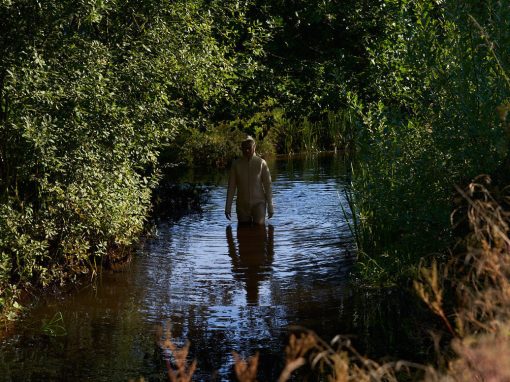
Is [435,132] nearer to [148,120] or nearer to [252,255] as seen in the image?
[148,120]

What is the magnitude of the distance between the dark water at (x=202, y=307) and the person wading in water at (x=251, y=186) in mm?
428

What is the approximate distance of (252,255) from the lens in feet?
43.6

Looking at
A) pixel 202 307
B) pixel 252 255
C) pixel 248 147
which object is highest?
pixel 248 147

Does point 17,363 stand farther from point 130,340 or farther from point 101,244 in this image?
point 101,244

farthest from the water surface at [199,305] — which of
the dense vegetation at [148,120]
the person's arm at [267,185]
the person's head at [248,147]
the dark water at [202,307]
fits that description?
the person's head at [248,147]

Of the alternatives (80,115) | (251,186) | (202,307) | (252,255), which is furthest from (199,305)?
(251,186)

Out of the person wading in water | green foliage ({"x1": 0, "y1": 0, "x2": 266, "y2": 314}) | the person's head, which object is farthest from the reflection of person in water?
green foliage ({"x1": 0, "y1": 0, "x2": 266, "y2": 314})

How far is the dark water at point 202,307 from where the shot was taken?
26.7 feet

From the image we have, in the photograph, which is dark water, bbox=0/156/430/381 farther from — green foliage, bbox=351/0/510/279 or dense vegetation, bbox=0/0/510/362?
green foliage, bbox=351/0/510/279

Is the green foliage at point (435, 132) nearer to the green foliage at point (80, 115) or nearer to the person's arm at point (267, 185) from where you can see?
the green foliage at point (80, 115)

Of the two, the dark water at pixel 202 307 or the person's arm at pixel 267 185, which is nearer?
the dark water at pixel 202 307

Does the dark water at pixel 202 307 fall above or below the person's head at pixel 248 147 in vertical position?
below

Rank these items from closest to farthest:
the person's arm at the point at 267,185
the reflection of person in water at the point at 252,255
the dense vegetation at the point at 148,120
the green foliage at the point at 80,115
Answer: the dense vegetation at the point at 148,120, the green foliage at the point at 80,115, the reflection of person in water at the point at 252,255, the person's arm at the point at 267,185

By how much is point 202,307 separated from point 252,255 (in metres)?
3.26
